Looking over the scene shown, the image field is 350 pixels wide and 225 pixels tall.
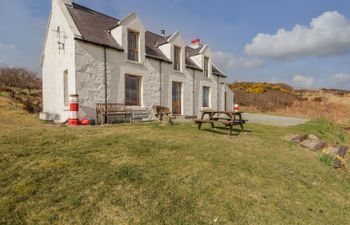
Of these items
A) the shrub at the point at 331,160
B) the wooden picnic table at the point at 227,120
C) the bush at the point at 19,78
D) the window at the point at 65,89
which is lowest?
the shrub at the point at 331,160

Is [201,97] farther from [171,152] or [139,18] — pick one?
[171,152]

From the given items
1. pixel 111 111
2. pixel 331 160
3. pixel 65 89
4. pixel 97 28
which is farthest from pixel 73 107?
pixel 331 160

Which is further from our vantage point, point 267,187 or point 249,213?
point 267,187

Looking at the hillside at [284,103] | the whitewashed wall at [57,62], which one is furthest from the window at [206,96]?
the hillside at [284,103]

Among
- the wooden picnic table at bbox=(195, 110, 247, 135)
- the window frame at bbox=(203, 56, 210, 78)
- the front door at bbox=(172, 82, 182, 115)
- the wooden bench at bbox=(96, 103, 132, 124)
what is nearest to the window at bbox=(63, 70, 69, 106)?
the wooden bench at bbox=(96, 103, 132, 124)

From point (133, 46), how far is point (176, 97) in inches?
198

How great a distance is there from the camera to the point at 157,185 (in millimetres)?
3666

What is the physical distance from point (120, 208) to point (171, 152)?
2548 millimetres

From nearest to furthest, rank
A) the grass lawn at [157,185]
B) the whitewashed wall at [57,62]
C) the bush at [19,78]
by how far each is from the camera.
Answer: the grass lawn at [157,185], the whitewashed wall at [57,62], the bush at [19,78]

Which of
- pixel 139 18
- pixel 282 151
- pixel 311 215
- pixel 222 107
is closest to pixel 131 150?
pixel 311 215

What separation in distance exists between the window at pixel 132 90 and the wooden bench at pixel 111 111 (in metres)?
0.87

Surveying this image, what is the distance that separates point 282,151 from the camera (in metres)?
6.77

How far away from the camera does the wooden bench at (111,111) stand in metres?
10.5

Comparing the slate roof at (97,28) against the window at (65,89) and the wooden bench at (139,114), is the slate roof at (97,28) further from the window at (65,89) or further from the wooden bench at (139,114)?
the wooden bench at (139,114)
